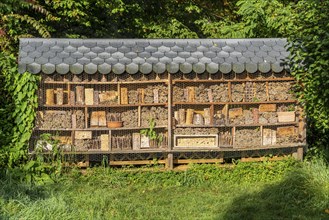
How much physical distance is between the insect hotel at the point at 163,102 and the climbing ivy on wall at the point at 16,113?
0.54 feet

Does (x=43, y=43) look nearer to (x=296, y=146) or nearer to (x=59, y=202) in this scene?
(x=59, y=202)

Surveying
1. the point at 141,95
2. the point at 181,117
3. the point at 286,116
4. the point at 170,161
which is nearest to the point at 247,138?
the point at 286,116

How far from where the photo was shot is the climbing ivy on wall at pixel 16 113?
8.84 meters

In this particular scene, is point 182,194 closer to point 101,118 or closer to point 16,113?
point 101,118

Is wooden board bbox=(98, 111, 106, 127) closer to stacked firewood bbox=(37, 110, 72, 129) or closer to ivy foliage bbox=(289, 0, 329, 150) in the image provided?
stacked firewood bbox=(37, 110, 72, 129)

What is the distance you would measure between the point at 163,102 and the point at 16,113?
2629mm

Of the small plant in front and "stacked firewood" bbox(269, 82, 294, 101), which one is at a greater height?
"stacked firewood" bbox(269, 82, 294, 101)

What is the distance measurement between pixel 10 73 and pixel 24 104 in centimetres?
60

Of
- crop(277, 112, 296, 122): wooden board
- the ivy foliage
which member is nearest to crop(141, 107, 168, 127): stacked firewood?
crop(277, 112, 296, 122): wooden board

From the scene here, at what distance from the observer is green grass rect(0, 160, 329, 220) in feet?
23.3

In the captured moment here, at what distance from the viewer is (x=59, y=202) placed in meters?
7.03

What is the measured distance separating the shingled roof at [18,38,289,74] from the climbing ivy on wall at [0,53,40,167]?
0.24 metres

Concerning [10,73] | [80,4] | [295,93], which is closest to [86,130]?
[10,73]

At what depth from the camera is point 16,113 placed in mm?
8930
